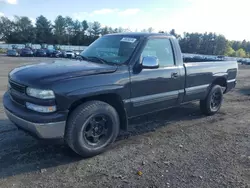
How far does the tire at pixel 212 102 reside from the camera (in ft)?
19.1

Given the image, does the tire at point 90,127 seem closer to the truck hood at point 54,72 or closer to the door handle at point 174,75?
the truck hood at point 54,72

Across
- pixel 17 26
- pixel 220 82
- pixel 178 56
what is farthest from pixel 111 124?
pixel 17 26

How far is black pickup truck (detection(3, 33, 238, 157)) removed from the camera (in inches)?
123

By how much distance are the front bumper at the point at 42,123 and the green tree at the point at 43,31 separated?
10026 cm

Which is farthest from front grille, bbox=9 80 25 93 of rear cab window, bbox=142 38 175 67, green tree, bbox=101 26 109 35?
green tree, bbox=101 26 109 35

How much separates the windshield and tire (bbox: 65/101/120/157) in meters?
0.89

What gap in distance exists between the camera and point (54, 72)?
327 centimetres

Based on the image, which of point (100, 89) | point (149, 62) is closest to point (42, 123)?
point (100, 89)

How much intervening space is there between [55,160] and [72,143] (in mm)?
434

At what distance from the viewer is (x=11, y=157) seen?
3.52 meters

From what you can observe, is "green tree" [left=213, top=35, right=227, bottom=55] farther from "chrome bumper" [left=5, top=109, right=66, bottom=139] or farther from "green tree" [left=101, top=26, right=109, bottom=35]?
"chrome bumper" [left=5, top=109, right=66, bottom=139]

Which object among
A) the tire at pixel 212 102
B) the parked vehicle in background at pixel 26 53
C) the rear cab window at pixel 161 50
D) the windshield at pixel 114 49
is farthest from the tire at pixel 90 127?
the parked vehicle in background at pixel 26 53

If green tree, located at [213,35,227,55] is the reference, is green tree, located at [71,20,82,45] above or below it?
above

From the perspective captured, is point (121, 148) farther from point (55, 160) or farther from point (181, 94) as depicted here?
point (181, 94)
